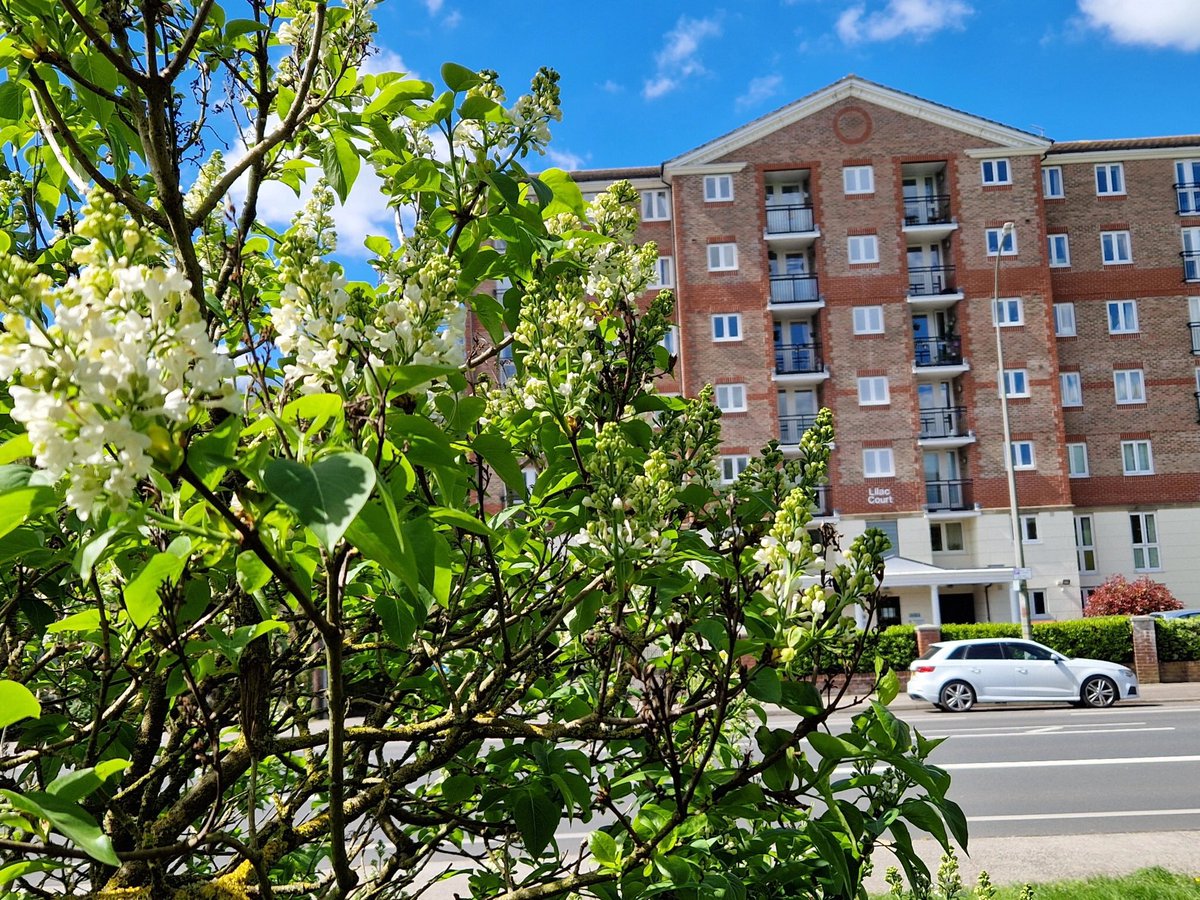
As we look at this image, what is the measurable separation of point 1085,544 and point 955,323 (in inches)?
362

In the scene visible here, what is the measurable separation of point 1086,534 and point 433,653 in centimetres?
3713

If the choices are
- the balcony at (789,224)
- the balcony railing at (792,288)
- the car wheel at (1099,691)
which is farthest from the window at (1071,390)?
the car wheel at (1099,691)

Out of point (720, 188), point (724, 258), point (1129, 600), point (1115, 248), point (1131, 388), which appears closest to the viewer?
point (1129, 600)

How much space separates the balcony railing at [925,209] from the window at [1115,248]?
6.40m

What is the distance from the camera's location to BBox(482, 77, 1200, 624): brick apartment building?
110ft

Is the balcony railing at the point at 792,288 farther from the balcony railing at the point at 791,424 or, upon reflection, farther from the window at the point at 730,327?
the balcony railing at the point at 791,424

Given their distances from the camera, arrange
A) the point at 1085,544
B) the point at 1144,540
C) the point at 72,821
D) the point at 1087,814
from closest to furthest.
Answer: the point at 72,821 → the point at 1087,814 → the point at 1085,544 → the point at 1144,540

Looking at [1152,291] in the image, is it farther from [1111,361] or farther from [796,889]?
[796,889]

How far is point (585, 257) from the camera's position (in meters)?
2.24

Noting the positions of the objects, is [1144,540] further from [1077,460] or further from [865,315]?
[865,315]

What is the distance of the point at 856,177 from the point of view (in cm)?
3459

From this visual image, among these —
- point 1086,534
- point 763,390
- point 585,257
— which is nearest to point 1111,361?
point 1086,534

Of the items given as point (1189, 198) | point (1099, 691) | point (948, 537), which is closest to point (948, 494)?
point (948, 537)

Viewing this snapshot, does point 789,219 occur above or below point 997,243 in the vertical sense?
above
